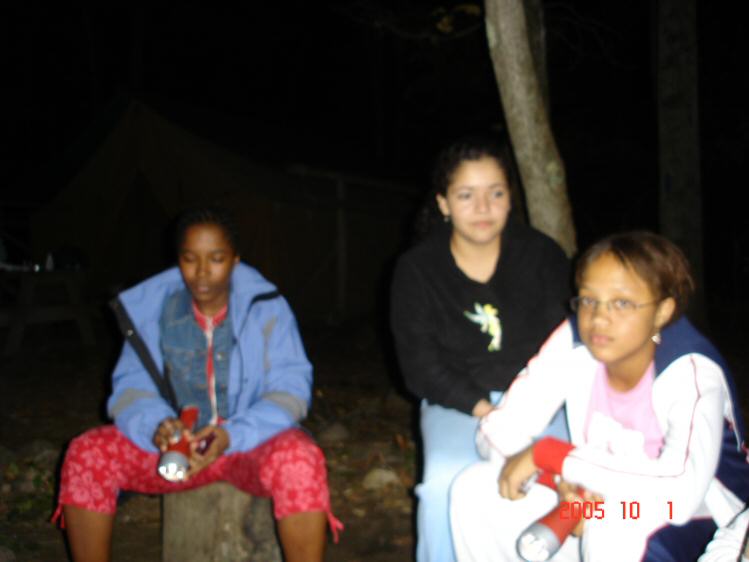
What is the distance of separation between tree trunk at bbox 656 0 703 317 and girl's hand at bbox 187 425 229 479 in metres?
5.54

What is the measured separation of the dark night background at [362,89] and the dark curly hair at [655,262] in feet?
14.2

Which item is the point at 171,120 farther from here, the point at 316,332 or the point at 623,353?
the point at 623,353

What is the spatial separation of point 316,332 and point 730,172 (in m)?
9.95

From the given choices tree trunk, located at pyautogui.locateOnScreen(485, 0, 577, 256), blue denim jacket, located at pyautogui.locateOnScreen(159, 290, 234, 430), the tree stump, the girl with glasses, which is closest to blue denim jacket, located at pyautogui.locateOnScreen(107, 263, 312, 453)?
blue denim jacket, located at pyautogui.locateOnScreen(159, 290, 234, 430)

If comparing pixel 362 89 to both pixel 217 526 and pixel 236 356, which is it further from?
pixel 217 526

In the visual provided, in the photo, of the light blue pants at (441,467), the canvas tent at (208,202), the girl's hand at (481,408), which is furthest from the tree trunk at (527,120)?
the canvas tent at (208,202)

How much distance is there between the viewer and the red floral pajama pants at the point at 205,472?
242 centimetres

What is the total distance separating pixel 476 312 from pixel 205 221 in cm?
112

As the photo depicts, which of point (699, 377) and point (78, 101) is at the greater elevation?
point (78, 101)

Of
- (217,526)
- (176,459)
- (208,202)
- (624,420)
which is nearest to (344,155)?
(208,202)

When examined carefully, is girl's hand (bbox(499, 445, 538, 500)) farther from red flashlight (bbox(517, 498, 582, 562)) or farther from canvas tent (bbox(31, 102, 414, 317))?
canvas tent (bbox(31, 102, 414, 317))

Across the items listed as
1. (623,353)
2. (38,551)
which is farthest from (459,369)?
(38,551)

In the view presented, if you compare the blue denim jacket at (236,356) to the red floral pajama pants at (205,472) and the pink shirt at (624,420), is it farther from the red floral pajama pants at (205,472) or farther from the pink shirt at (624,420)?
the pink shirt at (624,420)

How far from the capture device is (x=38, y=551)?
10.8 feet
